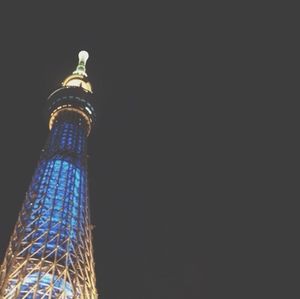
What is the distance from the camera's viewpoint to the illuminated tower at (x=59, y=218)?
2867 centimetres

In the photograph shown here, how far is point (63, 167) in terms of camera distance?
121ft

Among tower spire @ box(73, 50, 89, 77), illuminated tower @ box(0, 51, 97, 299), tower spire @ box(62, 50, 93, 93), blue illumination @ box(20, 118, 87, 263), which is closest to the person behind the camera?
illuminated tower @ box(0, 51, 97, 299)

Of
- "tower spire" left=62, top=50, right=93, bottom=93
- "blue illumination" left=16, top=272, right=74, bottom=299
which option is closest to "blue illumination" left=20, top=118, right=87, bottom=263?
"blue illumination" left=16, top=272, right=74, bottom=299

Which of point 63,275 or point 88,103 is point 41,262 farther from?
point 88,103

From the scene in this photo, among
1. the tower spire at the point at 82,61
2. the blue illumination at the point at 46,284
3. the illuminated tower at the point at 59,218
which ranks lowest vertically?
the blue illumination at the point at 46,284

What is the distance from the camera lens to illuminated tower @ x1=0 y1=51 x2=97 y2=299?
2867 cm

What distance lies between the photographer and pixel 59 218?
33.0 m

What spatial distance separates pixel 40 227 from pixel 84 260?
3027mm

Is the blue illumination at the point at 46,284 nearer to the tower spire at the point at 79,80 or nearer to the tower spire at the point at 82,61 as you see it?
the tower spire at the point at 79,80

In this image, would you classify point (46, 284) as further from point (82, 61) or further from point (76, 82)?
point (82, 61)

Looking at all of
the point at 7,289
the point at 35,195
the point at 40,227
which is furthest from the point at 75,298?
the point at 35,195

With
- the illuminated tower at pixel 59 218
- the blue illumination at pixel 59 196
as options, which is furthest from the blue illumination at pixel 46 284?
the blue illumination at pixel 59 196

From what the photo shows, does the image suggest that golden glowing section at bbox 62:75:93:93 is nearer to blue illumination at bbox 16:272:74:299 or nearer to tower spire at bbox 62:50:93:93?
tower spire at bbox 62:50:93:93

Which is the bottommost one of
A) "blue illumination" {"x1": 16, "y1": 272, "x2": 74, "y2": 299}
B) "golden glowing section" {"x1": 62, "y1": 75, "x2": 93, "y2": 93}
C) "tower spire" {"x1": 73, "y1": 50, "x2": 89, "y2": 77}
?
"blue illumination" {"x1": 16, "y1": 272, "x2": 74, "y2": 299}
